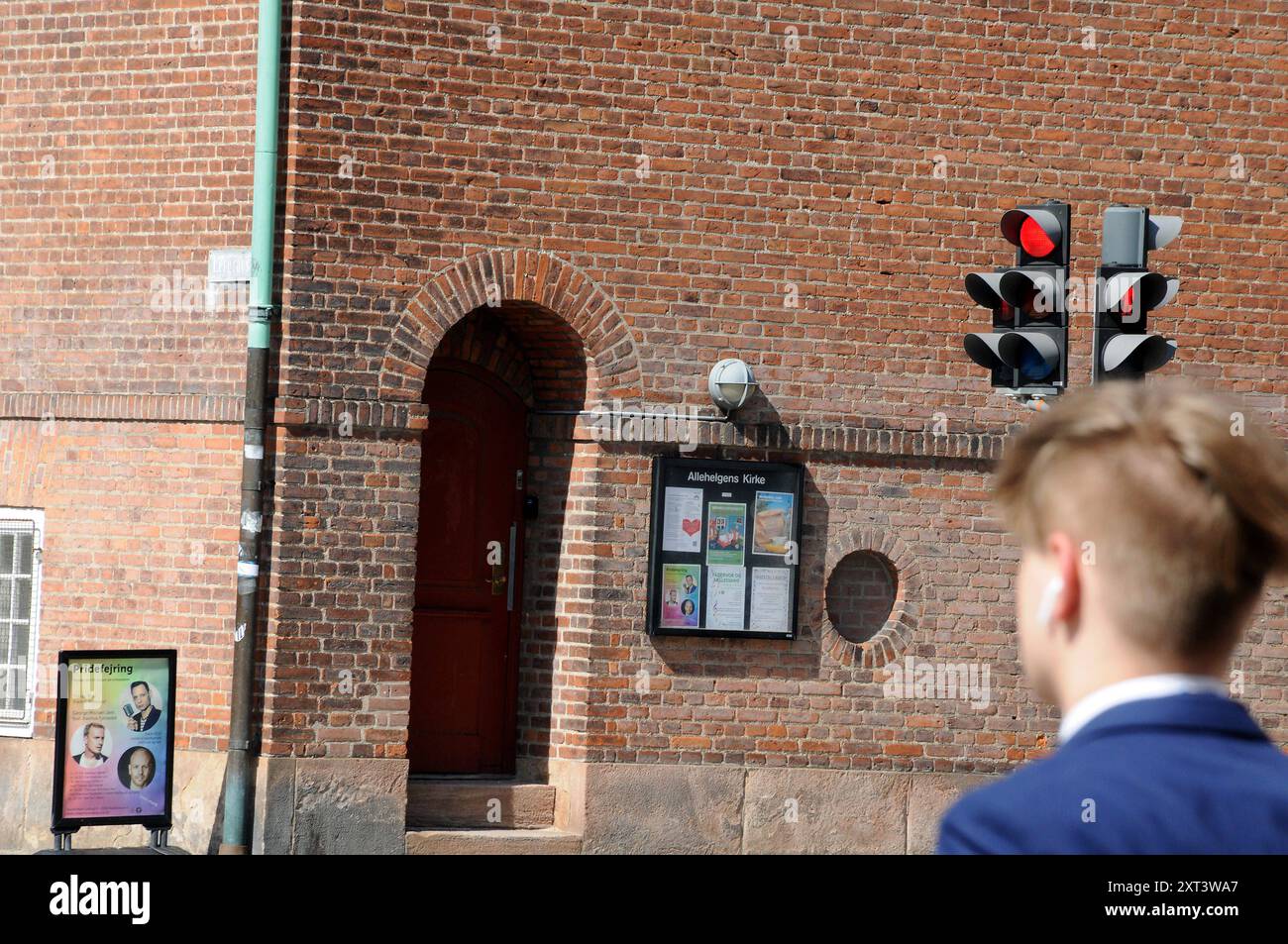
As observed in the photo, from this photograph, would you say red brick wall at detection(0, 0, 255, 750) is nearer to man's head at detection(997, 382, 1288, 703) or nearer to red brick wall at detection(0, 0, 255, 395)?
red brick wall at detection(0, 0, 255, 395)

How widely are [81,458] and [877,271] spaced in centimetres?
558

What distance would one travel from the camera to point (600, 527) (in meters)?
10.5

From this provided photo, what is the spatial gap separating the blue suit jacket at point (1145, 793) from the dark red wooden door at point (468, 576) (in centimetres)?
946

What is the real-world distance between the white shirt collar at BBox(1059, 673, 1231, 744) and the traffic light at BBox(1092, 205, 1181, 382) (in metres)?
6.11

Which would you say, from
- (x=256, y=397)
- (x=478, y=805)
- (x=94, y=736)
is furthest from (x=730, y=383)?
(x=94, y=736)

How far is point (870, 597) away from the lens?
1101 cm

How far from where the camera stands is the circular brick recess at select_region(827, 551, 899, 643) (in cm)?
1098

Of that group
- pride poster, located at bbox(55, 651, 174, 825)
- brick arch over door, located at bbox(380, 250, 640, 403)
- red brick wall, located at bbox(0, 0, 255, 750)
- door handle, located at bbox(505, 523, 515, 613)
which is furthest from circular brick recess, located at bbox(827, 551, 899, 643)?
pride poster, located at bbox(55, 651, 174, 825)

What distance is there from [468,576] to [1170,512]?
955 centimetres

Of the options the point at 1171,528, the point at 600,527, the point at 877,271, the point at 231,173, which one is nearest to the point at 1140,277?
the point at 877,271

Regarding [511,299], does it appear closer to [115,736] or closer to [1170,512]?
[115,736]
